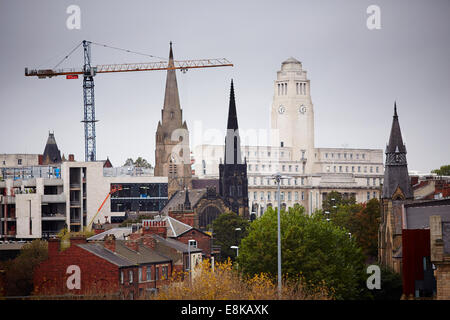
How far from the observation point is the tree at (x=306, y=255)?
252 ft

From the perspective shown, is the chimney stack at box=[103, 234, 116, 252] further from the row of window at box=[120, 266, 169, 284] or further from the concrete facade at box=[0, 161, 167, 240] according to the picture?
the concrete facade at box=[0, 161, 167, 240]

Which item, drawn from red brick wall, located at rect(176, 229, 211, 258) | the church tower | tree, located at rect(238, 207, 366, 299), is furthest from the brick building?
the church tower

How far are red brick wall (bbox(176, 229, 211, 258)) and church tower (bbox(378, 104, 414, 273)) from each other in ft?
61.3

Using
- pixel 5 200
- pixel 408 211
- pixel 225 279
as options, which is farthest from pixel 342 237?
pixel 5 200

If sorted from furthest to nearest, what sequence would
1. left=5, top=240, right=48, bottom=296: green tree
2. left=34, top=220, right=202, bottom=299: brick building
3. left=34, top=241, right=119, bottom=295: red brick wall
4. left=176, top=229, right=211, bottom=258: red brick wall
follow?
left=176, top=229, right=211, bottom=258: red brick wall
left=34, top=241, right=119, bottom=295: red brick wall
left=5, top=240, right=48, bottom=296: green tree
left=34, top=220, right=202, bottom=299: brick building

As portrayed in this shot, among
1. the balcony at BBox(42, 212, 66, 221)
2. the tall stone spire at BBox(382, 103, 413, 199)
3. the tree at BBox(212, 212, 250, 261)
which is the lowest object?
the tree at BBox(212, 212, 250, 261)

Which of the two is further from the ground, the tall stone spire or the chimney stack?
the tall stone spire

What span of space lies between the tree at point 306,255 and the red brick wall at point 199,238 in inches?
838

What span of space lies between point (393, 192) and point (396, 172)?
104 inches

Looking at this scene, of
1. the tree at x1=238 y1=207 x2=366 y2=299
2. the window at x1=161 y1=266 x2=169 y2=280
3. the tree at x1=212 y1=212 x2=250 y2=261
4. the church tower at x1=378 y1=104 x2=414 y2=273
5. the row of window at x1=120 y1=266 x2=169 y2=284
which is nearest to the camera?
the row of window at x1=120 y1=266 x2=169 y2=284

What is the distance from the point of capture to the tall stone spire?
114125mm

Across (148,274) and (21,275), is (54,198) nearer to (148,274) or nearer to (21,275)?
(148,274)
